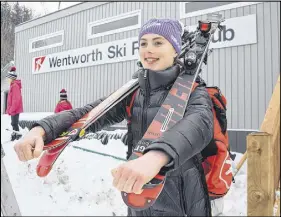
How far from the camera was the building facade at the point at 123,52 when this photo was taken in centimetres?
606

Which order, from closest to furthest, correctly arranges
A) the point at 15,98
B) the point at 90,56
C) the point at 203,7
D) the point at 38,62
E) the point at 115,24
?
the point at 15,98 < the point at 203,7 < the point at 38,62 < the point at 115,24 < the point at 90,56

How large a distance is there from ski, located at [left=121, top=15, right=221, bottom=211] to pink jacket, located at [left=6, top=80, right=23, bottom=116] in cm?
467

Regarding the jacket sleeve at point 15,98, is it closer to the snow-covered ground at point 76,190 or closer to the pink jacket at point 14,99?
the pink jacket at point 14,99

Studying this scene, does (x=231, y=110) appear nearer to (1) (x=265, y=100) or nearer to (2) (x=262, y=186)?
(1) (x=265, y=100)

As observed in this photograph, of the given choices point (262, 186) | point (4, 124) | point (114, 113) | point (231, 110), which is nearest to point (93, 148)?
point (4, 124)

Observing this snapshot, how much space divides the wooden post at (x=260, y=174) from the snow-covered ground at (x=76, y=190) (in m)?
1.32

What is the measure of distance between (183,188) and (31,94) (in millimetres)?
7981

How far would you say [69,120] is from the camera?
1.11 m

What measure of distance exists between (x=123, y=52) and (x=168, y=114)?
6979 mm

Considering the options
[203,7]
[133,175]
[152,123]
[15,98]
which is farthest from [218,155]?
[203,7]

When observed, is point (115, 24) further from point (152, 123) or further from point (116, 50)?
point (152, 123)

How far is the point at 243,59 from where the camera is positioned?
624 centimetres

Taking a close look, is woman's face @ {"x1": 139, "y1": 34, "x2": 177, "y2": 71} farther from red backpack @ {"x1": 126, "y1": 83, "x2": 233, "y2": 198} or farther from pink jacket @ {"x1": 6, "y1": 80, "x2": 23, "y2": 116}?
pink jacket @ {"x1": 6, "y1": 80, "x2": 23, "y2": 116}

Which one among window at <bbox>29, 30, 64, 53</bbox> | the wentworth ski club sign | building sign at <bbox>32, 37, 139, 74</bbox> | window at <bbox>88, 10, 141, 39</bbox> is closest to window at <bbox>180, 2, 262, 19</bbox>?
the wentworth ski club sign
